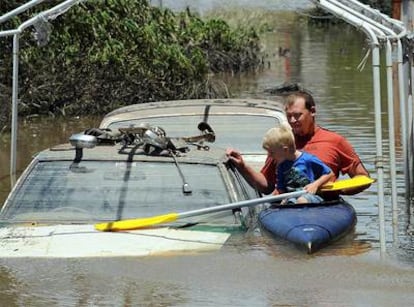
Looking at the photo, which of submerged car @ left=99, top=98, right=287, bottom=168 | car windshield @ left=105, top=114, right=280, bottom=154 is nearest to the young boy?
submerged car @ left=99, top=98, right=287, bottom=168

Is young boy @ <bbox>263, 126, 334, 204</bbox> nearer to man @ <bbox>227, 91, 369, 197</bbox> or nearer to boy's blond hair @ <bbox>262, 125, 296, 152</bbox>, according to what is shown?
boy's blond hair @ <bbox>262, 125, 296, 152</bbox>

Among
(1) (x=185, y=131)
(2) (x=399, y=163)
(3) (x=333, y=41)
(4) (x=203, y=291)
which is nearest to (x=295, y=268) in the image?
(4) (x=203, y=291)

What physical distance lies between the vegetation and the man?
10.1 meters

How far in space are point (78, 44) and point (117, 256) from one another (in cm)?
1248

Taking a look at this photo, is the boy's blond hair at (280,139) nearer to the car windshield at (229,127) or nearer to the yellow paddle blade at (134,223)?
the yellow paddle blade at (134,223)

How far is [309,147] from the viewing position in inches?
355

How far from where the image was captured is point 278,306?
679cm

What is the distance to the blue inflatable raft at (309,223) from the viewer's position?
7762 millimetres

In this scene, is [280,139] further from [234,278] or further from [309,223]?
[234,278]

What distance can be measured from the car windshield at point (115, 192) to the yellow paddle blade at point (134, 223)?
0.65 feet

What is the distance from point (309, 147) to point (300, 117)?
258 millimetres

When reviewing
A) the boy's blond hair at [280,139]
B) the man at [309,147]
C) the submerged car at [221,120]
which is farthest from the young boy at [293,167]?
the submerged car at [221,120]

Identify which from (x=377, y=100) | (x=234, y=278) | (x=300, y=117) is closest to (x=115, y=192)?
(x=234, y=278)

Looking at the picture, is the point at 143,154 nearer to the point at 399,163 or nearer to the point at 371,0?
the point at 399,163
